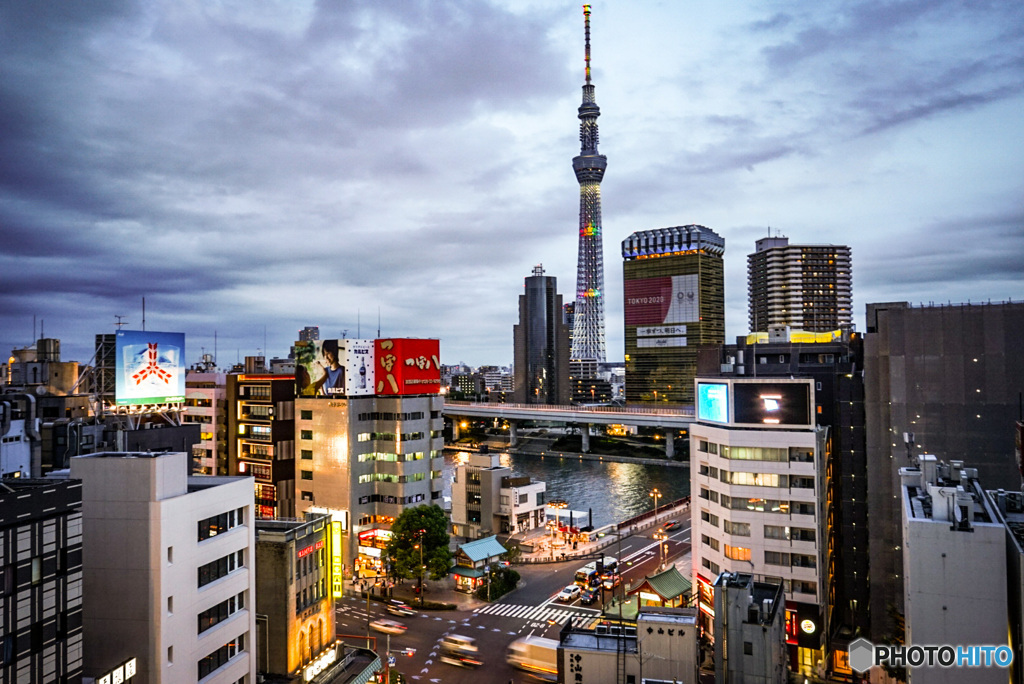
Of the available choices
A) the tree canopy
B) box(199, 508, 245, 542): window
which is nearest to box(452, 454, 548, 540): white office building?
the tree canopy

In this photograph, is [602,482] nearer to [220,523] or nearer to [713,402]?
[713,402]

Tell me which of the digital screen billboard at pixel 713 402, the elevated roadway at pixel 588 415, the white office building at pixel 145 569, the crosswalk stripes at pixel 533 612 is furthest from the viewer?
the elevated roadway at pixel 588 415

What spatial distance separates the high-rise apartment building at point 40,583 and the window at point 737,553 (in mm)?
29234

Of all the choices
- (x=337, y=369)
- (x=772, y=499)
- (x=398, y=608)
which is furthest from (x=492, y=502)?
(x=772, y=499)

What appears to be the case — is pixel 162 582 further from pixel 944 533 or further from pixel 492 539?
pixel 492 539

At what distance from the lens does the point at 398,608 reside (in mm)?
39250

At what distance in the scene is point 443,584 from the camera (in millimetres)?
44594

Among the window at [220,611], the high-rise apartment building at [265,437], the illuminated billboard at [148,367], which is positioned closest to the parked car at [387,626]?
the window at [220,611]

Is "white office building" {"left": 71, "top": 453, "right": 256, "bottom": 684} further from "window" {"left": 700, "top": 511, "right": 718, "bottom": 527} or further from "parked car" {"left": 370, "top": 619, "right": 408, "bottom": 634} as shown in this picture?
"window" {"left": 700, "top": 511, "right": 718, "bottom": 527}

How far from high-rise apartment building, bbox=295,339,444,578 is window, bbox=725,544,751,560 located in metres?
24.5

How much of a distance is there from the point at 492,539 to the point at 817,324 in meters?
145

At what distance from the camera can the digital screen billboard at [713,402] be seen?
1451 inches

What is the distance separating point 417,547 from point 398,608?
3.81m

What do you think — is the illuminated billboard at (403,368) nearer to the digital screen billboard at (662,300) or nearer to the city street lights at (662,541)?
the city street lights at (662,541)
